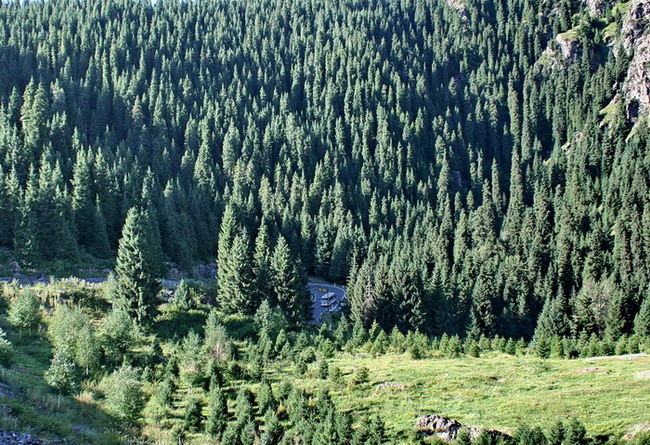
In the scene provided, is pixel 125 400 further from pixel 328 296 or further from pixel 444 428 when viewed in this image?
pixel 328 296

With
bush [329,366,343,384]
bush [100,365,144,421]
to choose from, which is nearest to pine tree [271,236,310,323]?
bush [329,366,343,384]

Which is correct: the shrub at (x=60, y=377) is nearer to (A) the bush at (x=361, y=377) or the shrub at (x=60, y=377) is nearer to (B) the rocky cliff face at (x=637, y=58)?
(A) the bush at (x=361, y=377)

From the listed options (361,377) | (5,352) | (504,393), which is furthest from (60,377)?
(504,393)

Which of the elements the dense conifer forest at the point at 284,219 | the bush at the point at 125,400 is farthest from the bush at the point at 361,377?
the bush at the point at 125,400

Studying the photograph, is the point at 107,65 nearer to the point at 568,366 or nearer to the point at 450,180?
the point at 450,180

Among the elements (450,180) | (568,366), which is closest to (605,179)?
(450,180)

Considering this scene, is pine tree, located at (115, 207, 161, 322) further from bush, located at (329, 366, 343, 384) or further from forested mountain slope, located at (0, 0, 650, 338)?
bush, located at (329, 366, 343, 384)
